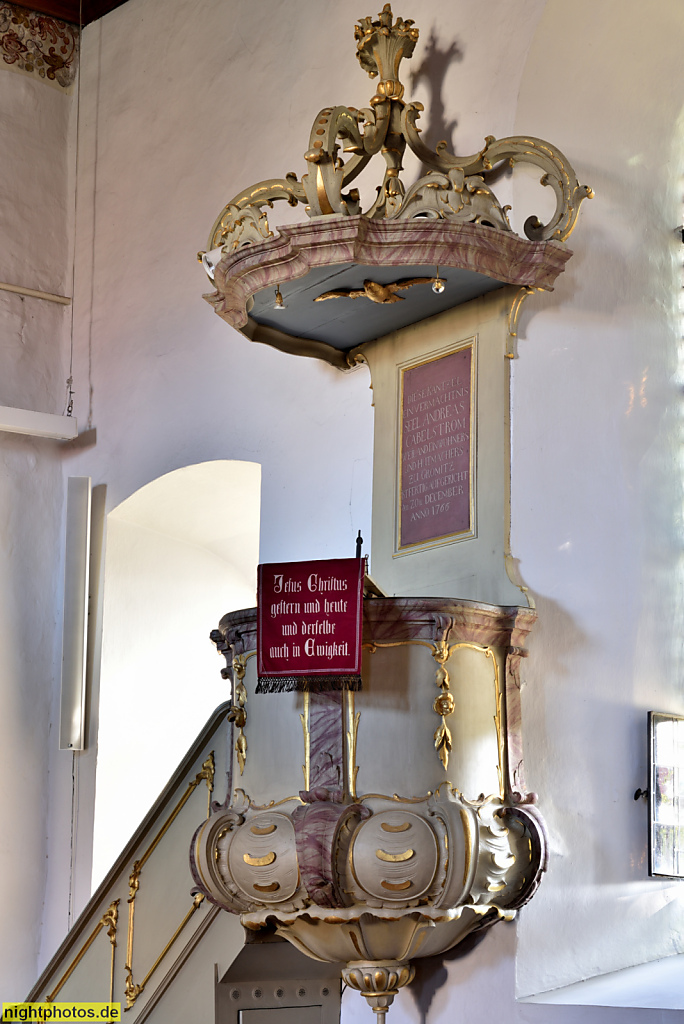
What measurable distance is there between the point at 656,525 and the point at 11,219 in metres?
5.00

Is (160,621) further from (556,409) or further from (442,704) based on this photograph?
(442,704)

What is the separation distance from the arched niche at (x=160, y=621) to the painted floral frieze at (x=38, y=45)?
3.20m

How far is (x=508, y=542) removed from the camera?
5.41 metres

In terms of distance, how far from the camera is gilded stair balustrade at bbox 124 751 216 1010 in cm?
662

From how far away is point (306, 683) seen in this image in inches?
196

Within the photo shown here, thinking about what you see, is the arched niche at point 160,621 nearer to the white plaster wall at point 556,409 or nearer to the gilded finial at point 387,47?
the white plaster wall at point 556,409

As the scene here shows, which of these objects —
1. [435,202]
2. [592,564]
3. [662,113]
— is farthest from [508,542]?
[662,113]

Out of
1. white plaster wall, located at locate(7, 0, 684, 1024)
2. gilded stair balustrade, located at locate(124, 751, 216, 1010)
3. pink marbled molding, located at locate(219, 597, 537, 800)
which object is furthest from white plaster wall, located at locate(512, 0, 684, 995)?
gilded stair balustrade, located at locate(124, 751, 216, 1010)

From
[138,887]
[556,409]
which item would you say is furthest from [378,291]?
[138,887]

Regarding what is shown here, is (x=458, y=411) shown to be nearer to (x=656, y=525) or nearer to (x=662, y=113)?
(x=656, y=525)

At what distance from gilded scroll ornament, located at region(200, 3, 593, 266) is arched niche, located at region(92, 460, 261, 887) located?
2382mm

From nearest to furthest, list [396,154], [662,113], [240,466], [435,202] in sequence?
[435,202] < [396,154] < [662,113] < [240,466]

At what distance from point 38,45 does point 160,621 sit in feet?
13.3

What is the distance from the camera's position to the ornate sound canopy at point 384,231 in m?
5.15
